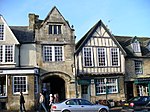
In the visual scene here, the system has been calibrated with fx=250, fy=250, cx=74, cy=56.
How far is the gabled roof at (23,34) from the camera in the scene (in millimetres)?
28291

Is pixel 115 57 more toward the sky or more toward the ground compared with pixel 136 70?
more toward the sky

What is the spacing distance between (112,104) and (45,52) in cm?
948

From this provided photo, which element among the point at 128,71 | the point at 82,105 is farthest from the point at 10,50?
the point at 128,71

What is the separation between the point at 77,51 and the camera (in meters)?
28.8

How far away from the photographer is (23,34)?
2938 centimetres

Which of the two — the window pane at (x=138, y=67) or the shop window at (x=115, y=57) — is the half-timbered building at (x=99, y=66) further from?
the window pane at (x=138, y=67)

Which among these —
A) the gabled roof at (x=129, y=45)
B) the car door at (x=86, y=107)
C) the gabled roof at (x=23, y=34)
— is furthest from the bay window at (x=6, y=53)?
the gabled roof at (x=129, y=45)

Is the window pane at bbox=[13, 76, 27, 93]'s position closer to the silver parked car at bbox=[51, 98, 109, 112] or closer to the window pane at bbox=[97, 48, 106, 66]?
the silver parked car at bbox=[51, 98, 109, 112]

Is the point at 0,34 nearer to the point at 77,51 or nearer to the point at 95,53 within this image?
the point at 77,51

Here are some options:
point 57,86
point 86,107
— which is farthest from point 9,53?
point 86,107

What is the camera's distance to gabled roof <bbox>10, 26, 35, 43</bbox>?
92.8 feet

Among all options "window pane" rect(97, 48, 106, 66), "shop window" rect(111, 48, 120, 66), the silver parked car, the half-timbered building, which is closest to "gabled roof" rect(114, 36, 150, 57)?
"shop window" rect(111, 48, 120, 66)

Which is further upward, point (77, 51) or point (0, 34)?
point (0, 34)

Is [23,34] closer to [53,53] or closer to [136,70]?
[53,53]
